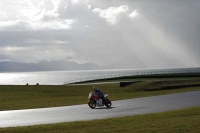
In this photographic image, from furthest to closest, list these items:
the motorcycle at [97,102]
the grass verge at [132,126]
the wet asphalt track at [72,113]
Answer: the motorcycle at [97,102] < the wet asphalt track at [72,113] < the grass verge at [132,126]

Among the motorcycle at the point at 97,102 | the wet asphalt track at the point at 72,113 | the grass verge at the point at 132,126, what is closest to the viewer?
the grass verge at the point at 132,126

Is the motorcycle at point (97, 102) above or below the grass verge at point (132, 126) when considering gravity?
above

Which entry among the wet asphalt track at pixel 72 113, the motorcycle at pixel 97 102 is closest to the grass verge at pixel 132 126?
the wet asphalt track at pixel 72 113

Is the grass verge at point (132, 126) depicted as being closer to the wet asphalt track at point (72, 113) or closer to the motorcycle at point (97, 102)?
the wet asphalt track at point (72, 113)

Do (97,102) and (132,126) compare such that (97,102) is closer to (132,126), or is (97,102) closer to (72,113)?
(72,113)

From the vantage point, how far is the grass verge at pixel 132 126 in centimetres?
1520

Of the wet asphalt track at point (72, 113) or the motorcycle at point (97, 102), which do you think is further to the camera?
the motorcycle at point (97, 102)

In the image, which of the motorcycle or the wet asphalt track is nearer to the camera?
the wet asphalt track

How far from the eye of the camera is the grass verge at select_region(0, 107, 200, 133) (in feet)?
49.9

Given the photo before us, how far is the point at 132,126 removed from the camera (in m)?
16.3

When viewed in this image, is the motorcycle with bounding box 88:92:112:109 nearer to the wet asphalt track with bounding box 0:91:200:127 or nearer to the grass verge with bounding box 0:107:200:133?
the wet asphalt track with bounding box 0:91:200:127

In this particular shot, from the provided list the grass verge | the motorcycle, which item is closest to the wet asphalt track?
the motorcycle

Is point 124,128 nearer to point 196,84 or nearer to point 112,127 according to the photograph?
point 112,127

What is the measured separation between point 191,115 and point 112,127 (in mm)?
5742
